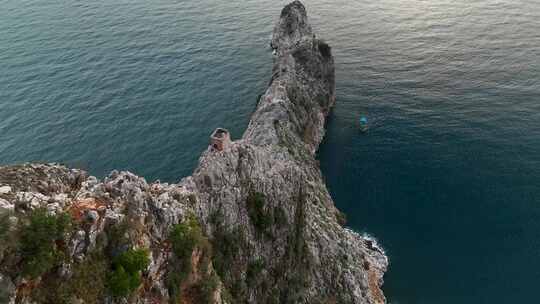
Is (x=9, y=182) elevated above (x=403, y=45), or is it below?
above

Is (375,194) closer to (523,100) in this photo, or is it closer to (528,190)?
(528,190)

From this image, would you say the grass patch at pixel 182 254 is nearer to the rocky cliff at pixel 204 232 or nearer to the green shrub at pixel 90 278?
the rocky cliff at pixel 204 232

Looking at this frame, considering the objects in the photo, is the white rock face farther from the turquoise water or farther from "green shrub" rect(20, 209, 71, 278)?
the turquoise water

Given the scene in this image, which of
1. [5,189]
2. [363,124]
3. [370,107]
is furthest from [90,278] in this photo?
[370,107]

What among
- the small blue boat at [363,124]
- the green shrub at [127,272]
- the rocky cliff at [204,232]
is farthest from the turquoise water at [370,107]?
the green shrub at [127,272]

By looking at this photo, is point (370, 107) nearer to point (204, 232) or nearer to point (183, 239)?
point (204, 232)

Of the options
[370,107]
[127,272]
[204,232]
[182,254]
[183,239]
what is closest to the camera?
[127,272]

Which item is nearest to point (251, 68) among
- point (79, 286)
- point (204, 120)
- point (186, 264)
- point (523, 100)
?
point (204, 120)
